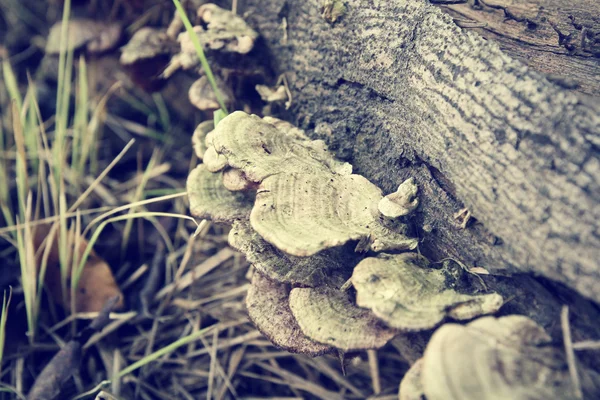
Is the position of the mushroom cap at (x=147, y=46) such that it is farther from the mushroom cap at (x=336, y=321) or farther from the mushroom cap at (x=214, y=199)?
the mushroom cap at (x=336, y=321)

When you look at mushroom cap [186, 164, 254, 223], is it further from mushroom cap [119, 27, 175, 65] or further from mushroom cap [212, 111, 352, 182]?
mushroom cap [119, 27, 175, 65]

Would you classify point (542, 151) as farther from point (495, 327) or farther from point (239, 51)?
point (239, 51)

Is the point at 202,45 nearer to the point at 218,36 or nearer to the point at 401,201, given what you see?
the point at 218,36

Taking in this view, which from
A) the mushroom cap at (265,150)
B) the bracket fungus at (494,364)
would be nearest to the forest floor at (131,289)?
the mushroom cap at (265,150)

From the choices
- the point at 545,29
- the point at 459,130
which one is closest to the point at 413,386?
the point at 459,130

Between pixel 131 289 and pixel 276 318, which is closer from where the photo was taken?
pixel 276 318
